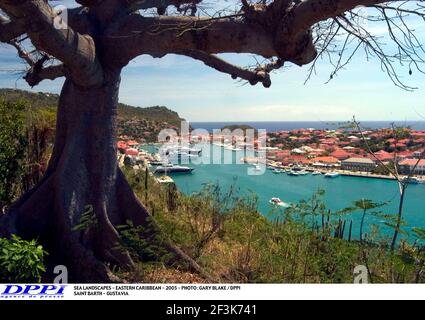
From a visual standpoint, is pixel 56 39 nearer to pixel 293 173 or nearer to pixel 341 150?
pixel 341 150

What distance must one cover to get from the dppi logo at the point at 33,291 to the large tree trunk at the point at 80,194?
1416mm


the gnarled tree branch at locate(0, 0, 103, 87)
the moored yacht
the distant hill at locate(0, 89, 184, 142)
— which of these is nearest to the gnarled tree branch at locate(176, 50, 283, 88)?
the gnarled tree branch at locate(0, 0, 103, 87)

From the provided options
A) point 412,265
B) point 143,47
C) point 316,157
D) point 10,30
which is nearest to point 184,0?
point 143,47

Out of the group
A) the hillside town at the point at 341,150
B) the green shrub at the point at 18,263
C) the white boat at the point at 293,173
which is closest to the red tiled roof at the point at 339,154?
the hillside town at the point at 341,150

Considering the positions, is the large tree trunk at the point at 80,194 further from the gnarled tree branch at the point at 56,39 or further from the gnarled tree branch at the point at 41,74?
the gnarled tree branch at the point at 41,74

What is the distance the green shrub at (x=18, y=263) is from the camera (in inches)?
93.1

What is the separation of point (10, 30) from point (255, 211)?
3.83 metres

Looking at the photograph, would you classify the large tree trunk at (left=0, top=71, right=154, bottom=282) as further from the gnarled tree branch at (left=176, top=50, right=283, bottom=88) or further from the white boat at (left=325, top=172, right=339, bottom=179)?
the white boat at (left=325, top=172, right=339, bottom=179)

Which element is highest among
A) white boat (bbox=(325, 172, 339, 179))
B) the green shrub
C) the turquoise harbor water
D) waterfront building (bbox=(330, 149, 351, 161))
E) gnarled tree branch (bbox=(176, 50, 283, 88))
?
gnarled tree branch (bbox=(176, 50, 283, 88))

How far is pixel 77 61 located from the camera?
3082 mm

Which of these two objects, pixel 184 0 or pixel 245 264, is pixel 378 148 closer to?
pixel 245 264

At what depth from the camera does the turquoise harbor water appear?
21.2ft

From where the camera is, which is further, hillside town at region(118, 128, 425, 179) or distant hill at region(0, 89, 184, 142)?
distant hill at region(0, 89, 184, 142)

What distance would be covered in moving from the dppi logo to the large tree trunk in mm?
1416
